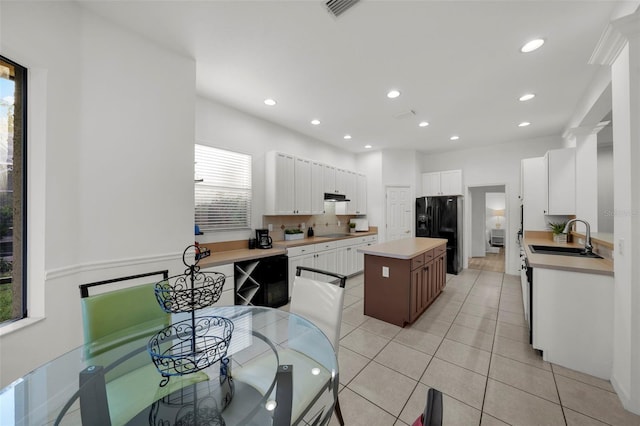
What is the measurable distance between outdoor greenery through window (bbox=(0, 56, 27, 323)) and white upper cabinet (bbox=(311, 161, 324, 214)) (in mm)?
3436

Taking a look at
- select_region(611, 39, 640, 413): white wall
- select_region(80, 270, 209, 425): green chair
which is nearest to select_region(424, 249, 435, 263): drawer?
select_region(611, 39, 640, 413): white wall

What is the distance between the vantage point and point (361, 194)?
226 inches

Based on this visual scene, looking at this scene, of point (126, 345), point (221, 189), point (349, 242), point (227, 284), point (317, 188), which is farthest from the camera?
point (349, 242)

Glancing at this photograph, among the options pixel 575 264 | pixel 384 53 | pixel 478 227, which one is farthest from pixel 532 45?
pixel 478 227

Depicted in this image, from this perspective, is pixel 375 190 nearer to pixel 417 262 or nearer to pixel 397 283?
pixel 417 262

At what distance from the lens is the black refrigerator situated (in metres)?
5.14

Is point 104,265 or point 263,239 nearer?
point 104,265

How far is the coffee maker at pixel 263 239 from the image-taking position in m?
3.60

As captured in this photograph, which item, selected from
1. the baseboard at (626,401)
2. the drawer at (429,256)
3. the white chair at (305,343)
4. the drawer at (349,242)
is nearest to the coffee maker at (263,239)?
the drawer at (349,242)

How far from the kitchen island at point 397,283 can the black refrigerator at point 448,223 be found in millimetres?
2320

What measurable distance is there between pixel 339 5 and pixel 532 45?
6.05 feet

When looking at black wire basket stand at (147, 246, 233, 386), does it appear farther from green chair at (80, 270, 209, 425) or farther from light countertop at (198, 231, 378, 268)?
light countertop at (198, 231, 378, 268)

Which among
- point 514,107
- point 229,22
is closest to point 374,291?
point 229,22

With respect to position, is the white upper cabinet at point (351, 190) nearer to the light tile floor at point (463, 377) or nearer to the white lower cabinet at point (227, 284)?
the light tile floor at point (463, 377)
